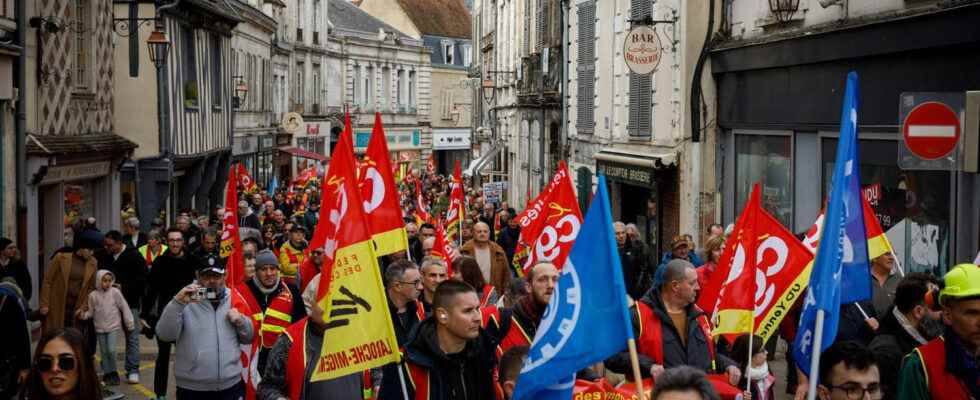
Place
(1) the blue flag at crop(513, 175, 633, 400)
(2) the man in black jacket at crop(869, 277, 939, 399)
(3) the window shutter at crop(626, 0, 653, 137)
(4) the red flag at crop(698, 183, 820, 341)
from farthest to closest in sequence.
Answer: (3) the window shutter at crop(626, 0, 653, 137) → (4) the red flag at crop(698, 183, 820, 341) → (2) the man in black jacket at crop(869, 277, 939, 399) → (1) the blue flag at crop(513, 175, 633, 400)

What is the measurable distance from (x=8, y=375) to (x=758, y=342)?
4.50m

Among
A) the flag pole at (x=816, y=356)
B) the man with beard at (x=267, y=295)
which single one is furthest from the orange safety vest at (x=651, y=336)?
the man with beard at (x=267, y=295)

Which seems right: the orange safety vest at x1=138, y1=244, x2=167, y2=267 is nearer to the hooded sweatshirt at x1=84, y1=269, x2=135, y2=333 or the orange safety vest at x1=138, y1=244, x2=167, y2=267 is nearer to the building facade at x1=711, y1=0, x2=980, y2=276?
the hooded sweatshirt at x1=84, y1=269, x2=135, y2=333

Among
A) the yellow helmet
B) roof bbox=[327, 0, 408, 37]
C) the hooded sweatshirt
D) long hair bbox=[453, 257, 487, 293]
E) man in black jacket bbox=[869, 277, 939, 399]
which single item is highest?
roof bbox=[327, 0, 408, 37]

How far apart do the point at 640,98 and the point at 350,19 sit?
45.0m

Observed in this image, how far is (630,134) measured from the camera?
24531 millimetres

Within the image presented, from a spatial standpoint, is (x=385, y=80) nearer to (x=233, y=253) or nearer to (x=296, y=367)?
(x=233, y=253)

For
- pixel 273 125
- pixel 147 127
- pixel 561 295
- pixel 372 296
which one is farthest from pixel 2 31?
pixel 273 125

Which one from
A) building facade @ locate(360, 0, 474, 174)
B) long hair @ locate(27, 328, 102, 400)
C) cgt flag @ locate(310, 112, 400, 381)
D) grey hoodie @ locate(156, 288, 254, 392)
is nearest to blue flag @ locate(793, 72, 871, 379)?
cgt flag @ locate(310, 112, 400, 381)

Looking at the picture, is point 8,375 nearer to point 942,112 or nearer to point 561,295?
point 561,295

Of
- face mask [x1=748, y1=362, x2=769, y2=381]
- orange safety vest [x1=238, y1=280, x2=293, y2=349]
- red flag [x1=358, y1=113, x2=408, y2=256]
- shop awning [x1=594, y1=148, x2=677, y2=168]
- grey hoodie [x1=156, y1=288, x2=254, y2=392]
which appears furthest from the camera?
shop awning [x1=594, y1=148, x2=677, y2=168]

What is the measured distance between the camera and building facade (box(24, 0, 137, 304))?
1812 centimetres

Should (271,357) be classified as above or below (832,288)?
below

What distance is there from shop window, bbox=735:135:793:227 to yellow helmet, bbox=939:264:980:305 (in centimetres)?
1195
